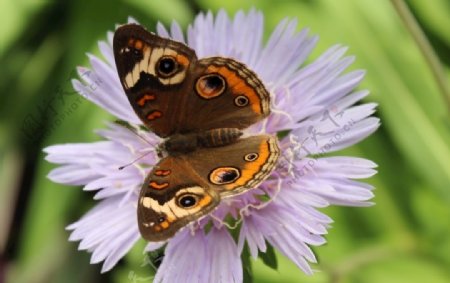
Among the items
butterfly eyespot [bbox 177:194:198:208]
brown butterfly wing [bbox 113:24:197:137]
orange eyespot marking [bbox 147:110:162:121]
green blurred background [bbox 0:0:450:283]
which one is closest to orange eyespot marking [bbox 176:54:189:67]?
brown butterfly wing [bbox 113:24:197:137]

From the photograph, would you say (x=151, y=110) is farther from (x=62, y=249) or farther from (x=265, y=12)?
(x=62, y=249)

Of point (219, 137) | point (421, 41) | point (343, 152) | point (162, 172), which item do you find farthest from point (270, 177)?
point (343, 152)

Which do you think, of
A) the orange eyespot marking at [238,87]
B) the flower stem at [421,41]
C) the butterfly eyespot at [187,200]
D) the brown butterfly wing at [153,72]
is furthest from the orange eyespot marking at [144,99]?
the flower stem at [421,41]

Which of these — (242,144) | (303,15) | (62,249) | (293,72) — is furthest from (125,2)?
(242,144)

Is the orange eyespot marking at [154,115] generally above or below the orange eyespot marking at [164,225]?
above

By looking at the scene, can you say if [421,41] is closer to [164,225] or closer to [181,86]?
[181,86]

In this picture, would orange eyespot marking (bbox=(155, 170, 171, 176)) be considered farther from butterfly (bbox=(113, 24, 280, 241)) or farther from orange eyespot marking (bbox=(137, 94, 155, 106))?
orange eyespot marking (bbox=(137, 94, 155, 106))

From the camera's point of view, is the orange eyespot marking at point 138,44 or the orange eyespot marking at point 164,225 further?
the orange eyespot marking at point 138,44

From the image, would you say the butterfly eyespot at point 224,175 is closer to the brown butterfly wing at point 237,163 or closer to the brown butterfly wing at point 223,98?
the brown butterfly wing at point 237,163
